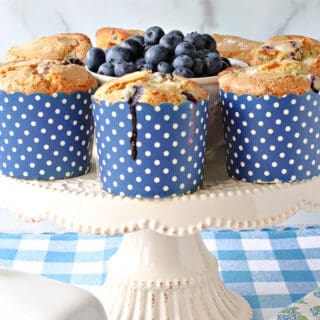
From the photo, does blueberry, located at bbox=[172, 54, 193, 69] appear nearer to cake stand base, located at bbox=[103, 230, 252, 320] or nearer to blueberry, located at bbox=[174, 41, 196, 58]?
blueberry, located at bbox=[174, 41, 196, 58]

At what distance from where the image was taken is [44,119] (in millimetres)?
1396

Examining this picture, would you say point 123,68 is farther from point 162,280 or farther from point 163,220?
point 162,280

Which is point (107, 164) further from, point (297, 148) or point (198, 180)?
point (297, 148)

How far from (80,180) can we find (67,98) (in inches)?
6.0

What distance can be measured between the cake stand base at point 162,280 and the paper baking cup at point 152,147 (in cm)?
30

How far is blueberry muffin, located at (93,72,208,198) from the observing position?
1301 mm

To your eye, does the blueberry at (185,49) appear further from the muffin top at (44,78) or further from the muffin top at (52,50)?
the muffin top at (52,50)

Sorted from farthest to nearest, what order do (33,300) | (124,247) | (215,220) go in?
(124,247), (215,220), (33,300)

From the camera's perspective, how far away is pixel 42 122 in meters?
1.40

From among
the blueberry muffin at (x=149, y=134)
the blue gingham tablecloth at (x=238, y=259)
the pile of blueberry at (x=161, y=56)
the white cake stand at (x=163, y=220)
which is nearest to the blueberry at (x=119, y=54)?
the pile of blueberry at (x=161, y=56)

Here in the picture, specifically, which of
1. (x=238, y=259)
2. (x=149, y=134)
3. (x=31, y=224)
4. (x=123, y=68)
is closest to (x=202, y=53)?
(x=123, y=68)

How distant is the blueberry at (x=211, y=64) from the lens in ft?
4.85

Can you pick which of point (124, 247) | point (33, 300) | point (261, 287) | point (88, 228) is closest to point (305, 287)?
point (261, 287)

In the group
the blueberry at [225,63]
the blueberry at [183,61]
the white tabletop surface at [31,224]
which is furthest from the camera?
the white tabletop surface at [31,224]
